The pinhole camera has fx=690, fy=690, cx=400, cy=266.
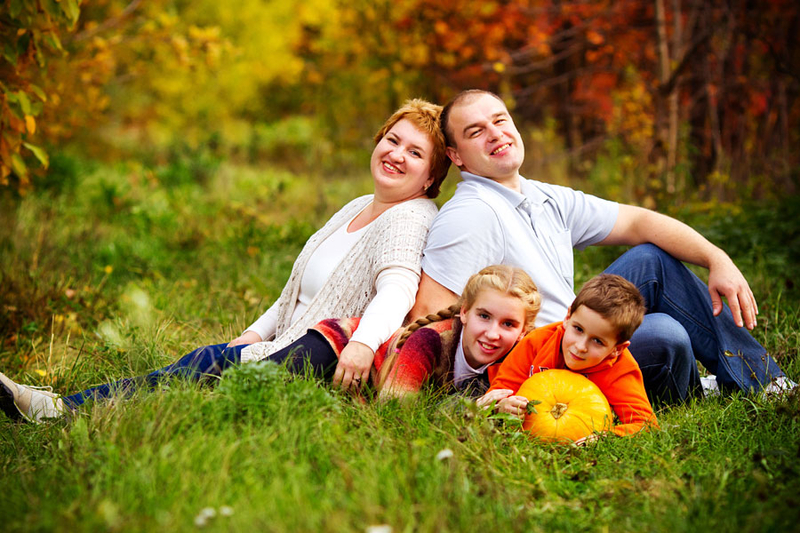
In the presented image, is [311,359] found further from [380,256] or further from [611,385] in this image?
[611,385]

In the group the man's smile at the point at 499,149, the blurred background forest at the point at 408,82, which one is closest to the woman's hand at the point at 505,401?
the man's smile at the point at 499,149

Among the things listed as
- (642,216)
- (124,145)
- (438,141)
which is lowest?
(124,145)

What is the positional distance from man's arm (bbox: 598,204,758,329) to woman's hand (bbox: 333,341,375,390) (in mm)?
→ 1366

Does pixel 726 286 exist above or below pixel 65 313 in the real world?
above

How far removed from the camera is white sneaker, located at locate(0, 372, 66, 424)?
266cm

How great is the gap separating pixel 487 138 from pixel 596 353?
1104 mm

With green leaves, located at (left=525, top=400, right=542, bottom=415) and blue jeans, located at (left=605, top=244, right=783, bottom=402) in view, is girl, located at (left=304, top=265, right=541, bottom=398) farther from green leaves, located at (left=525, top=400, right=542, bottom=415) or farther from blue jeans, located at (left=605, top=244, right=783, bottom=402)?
blue jeans, located at (left=605, top=244, right=783, bottom=402)

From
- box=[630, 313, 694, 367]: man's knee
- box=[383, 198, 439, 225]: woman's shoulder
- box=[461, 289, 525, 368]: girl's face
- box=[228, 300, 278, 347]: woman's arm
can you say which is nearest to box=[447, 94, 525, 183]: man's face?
box=[383, 198, 439, 225]: woman's shoulder

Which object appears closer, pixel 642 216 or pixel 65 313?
pixel 642 216

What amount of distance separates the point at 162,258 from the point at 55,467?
3496 millimetres

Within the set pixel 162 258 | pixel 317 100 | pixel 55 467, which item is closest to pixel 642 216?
pixel 55 467

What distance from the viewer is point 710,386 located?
300cm

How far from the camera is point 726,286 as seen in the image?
2.81m

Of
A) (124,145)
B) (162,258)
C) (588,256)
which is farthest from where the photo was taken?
(124,145)
